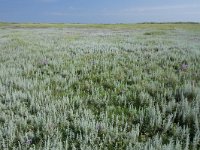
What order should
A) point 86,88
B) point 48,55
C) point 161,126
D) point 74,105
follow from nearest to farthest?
point 161,126, point 74,105, point 86,88, point 48,55

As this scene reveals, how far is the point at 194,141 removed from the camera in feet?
16.0

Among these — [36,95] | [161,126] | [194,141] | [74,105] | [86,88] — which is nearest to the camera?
[194,141]

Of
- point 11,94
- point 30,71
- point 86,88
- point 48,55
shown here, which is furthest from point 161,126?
point 48,55

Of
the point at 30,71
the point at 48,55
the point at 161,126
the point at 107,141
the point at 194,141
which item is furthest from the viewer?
the point at 48,55

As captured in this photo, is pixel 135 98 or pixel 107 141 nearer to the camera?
pixel 107 141

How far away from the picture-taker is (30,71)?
11.9m

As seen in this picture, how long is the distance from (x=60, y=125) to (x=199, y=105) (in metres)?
3.00

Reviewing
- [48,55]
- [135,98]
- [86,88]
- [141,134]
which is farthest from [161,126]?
[48,55]

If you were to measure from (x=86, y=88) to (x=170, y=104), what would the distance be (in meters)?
3.12

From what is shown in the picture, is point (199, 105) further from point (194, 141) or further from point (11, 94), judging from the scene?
point (11, 94)

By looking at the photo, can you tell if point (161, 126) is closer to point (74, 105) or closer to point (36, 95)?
point (74, 105)

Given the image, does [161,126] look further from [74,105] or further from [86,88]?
[86,88]

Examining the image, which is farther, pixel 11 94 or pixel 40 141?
pixel 11 94

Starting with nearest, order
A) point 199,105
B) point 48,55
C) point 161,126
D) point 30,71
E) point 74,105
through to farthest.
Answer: point 161,126
point 199,105
point 74,105
point 30,71
point 48,55
